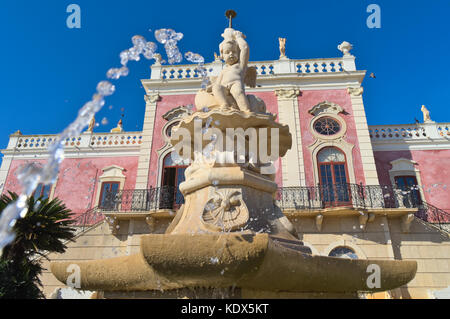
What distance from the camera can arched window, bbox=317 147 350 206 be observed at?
13.8 metres

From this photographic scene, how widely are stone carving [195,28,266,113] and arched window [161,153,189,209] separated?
921 centimetres

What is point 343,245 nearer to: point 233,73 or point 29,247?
point 233,73

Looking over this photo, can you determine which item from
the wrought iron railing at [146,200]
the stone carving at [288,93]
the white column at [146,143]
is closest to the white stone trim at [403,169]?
the stone carving at [288,93]

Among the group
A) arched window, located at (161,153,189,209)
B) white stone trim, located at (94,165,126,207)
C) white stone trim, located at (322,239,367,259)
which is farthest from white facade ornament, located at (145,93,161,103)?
white stone trim, located at (322,239,367,259)

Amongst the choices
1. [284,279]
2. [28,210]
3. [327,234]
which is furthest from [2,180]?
[284,279]

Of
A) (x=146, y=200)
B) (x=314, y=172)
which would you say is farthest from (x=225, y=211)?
(x=314, y=172)

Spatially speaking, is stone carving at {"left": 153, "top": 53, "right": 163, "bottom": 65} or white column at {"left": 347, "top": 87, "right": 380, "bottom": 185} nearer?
white column at {"left": 347, "top": 87, "right": 380, "bottom": 185}

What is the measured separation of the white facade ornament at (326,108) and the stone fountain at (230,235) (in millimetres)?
10417

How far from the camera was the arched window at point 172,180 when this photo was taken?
1409 cm

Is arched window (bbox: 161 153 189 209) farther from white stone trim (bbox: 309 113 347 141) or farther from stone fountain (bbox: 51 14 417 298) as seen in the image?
stone fountain (bbox: 51 14 417 298)

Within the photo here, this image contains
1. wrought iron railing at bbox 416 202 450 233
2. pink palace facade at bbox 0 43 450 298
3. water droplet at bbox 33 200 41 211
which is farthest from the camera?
wrought iron railing at bbox 416 202 450 233

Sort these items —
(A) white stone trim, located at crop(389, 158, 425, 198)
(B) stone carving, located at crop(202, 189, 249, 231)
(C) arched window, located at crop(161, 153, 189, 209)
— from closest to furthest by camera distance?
(B) stone carving, located at crop(202, 189, 249, 231)
(C) arched window, located at crop(161, 153, 189, 209)
(A) white stone trim, located at crop(389, 158, 425, 198)

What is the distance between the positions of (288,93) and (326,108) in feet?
6.28
